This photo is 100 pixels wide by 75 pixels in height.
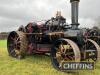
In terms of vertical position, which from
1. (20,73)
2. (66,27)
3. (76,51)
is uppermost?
(66,27)

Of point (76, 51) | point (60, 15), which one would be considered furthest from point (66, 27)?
point (76, 51)

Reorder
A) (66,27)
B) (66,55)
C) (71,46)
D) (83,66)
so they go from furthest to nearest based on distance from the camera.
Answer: (66,27)
(66,55)
(71,46)
(83,66)

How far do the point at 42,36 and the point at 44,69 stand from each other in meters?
1.93

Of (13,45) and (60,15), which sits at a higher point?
(60,15)

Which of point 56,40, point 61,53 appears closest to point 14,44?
point 56,40

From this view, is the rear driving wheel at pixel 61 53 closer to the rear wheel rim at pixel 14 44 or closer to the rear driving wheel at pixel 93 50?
the rear driving wheel at pixel 93 50

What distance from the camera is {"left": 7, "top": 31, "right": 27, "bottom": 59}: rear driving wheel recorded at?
41.3 ft

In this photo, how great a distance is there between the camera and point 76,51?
10.0 meters

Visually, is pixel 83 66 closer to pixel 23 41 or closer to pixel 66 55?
pixel 66 55

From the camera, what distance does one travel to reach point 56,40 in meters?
11.2

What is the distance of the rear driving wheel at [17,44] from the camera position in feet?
41.3

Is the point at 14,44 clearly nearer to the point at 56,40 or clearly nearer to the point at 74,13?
the point at 56,40

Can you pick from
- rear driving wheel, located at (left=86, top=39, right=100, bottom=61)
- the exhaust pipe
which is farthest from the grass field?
the exhaust pipe

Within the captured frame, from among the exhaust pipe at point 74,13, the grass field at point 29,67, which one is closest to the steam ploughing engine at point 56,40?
the exhaust pipe at point 74,13
